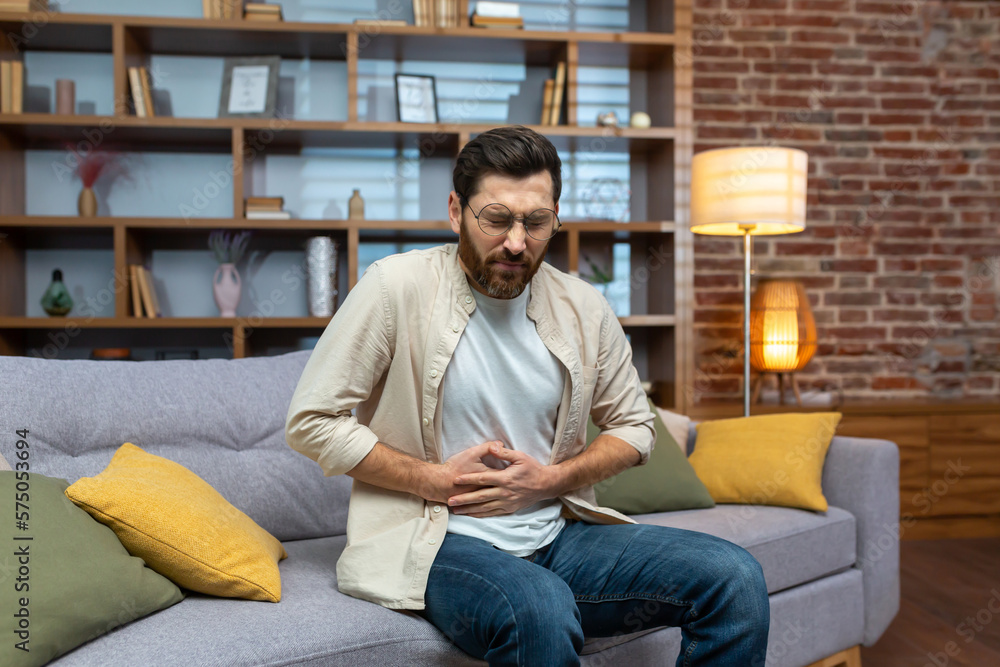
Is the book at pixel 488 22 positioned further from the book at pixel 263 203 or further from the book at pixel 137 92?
the book at pixel 137 92

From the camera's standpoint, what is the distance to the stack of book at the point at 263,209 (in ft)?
9.68

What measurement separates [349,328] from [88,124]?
218 centimetres

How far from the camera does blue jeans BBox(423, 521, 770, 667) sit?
1072 millimetres

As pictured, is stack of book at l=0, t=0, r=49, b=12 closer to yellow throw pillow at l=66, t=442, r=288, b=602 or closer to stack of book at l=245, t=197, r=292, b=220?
stack of book at l=245, t=197, r=292, b=220

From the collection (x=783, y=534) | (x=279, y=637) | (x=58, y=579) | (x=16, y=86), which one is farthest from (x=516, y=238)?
(x=16, y=86)

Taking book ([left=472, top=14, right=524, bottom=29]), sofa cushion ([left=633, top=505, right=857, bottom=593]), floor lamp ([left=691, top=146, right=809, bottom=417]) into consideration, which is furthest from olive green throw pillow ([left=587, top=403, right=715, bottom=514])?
book ([left=472, top=14, right=524, bottom=29])

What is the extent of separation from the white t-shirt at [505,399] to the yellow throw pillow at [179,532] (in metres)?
0.36

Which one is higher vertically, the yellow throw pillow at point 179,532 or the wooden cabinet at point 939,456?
the yellow throw pillow at point 179,532

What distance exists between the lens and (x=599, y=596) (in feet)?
4.12

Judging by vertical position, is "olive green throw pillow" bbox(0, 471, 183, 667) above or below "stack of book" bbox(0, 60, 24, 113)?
below

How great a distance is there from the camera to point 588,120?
11.2 feet

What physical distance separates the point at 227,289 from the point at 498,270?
6.64 feet

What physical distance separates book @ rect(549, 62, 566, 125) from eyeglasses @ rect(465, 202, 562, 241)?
77.3 inches

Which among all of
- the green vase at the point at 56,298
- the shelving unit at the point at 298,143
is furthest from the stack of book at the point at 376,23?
the green vase at the point at 56,298
